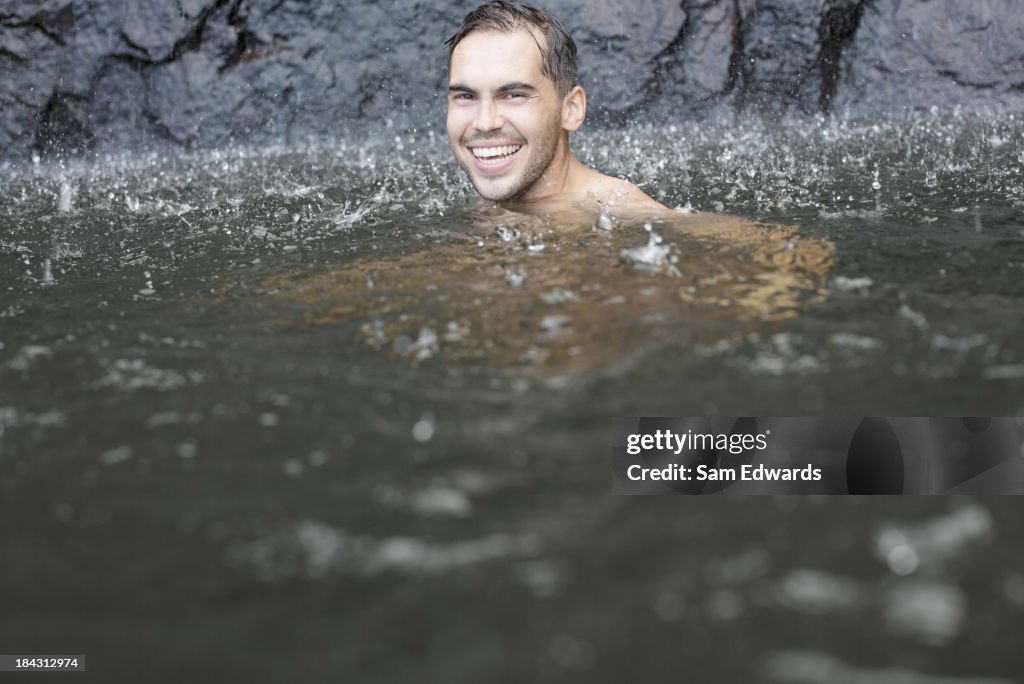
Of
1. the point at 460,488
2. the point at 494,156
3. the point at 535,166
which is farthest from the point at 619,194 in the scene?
the point at 460,488

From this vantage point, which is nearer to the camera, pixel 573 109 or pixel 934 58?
pixel 573 109

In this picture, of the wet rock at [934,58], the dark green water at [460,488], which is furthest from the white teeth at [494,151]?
the wet rock at [934,58]

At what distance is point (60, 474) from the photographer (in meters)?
1.70

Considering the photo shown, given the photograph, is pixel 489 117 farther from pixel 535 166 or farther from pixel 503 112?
pixel 535 166

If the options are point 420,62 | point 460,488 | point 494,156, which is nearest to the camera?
point 460,488

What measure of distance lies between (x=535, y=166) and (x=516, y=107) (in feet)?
0.77

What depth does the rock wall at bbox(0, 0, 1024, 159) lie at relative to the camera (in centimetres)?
784

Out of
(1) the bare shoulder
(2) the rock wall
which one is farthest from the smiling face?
(2) the rock wall

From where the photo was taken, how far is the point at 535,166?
378cm

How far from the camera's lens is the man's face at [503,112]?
3.66 meters

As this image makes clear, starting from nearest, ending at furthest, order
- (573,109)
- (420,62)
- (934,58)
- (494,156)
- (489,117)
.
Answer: (489,117), (494,156), (573,109), (934,58), (420,62)

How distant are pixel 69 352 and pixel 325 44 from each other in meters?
6.27

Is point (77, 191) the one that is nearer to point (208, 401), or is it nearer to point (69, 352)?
point (69, 352)

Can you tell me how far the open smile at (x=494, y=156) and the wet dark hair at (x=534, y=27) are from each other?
0.31m
